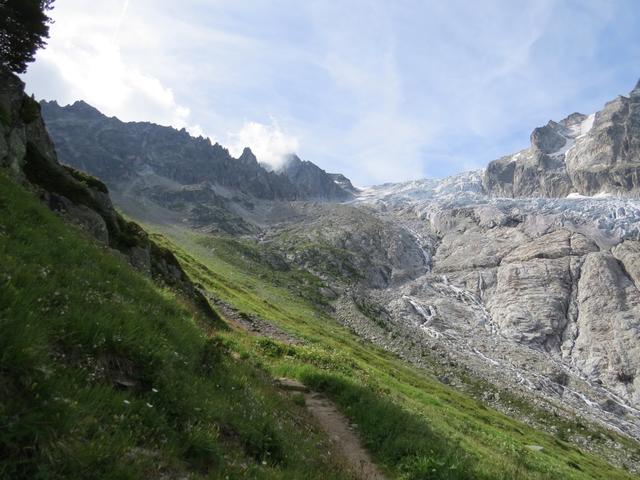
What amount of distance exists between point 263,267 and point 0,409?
148m

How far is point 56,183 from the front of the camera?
25.8 m

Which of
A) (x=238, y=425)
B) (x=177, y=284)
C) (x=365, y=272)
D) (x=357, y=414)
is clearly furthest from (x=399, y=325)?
(x=238, y=425)

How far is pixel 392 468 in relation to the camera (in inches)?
507

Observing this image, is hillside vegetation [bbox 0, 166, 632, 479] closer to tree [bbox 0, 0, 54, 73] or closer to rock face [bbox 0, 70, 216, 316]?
rock face [bbox 0, 70, 216, 316]

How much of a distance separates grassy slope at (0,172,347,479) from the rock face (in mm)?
11059

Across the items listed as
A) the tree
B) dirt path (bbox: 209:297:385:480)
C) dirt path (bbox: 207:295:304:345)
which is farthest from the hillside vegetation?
dirt path (bbox: 207:295:304:345)

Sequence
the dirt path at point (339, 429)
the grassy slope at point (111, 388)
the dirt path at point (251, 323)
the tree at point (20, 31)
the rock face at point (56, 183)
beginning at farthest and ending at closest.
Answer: the dirt path at point (251, 323), the tree at point (20, 31), the rock face at point (56, 183), the dirt path at point (339, 429), the grassy slope at point (111, 388)

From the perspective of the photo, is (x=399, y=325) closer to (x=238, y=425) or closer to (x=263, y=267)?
(x=263, y=267)

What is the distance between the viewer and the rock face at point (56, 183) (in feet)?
76.2

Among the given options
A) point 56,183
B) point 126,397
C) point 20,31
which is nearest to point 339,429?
point 126,397

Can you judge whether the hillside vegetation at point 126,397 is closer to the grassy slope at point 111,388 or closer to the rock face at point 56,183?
the grassy slope at point 111,388

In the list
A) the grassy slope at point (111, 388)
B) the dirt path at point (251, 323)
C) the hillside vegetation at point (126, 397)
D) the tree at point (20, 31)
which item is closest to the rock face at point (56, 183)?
the tree at point (20, 31)

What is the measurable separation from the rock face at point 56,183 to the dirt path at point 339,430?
10.4 m

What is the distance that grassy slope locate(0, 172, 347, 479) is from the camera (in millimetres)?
5383
